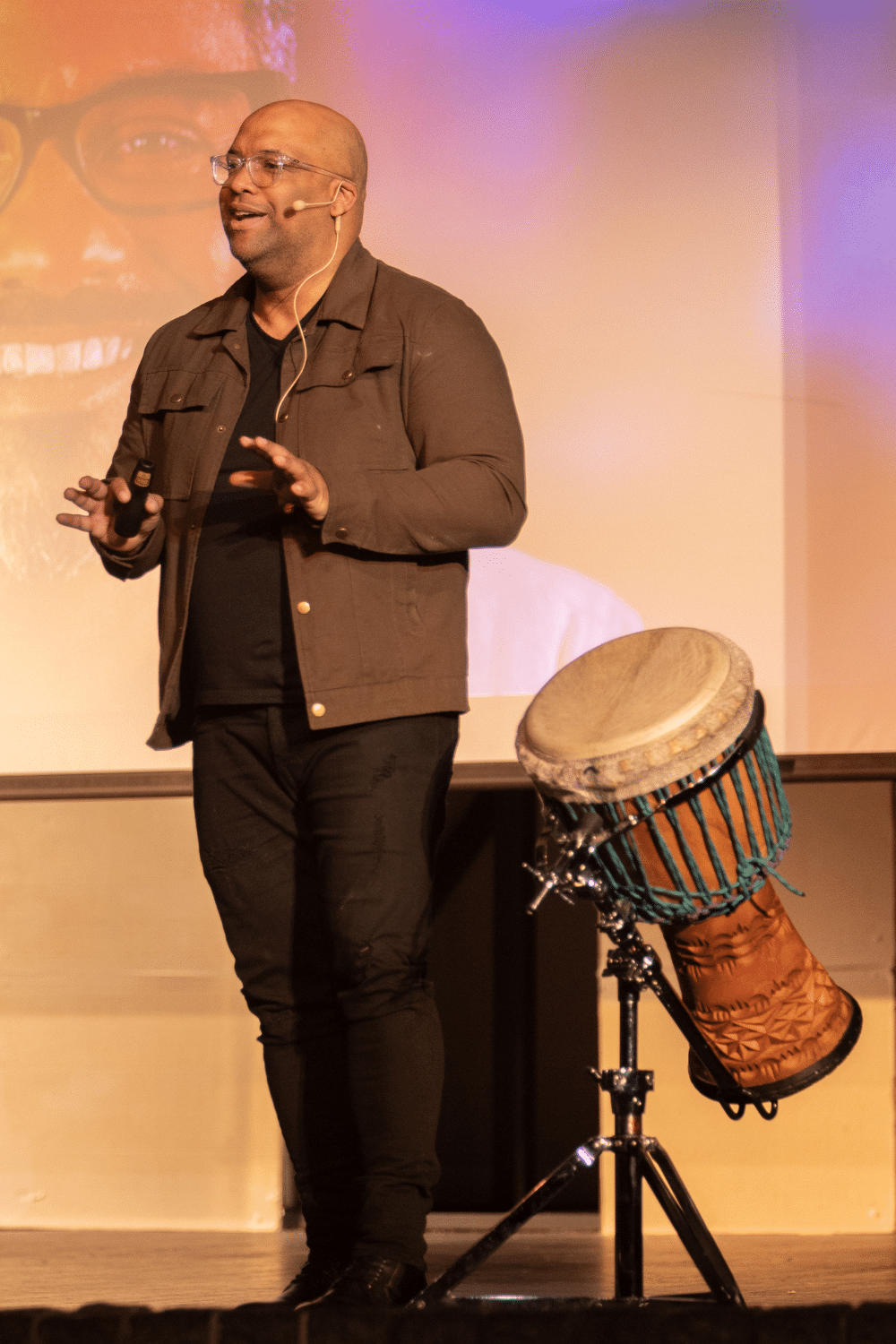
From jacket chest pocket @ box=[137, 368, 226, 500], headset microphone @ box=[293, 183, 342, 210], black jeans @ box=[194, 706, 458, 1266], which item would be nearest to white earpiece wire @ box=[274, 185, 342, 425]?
headset microphone @ box=[293, 183, 342, 210]

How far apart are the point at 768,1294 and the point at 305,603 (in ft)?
4.00

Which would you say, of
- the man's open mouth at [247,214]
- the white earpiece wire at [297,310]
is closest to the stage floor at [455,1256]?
the white earpiece wire at [297,310]

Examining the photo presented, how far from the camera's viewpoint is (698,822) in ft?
5.42

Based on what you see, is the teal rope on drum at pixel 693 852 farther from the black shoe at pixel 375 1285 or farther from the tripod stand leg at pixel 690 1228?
the black shoe at pixel 375 1285

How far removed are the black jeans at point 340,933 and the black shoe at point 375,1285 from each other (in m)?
0.02

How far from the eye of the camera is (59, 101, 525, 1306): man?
5.24ft

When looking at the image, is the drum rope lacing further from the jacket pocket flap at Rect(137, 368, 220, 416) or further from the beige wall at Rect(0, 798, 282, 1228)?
the beige wall at Rect(0, 798, 282, 1228)

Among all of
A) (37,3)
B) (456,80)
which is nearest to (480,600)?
(456,80)

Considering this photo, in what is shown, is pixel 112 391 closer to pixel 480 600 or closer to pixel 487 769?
pixel 480 600

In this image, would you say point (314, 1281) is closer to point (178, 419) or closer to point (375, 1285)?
point (375, 1285)

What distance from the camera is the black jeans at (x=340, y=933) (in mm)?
1574

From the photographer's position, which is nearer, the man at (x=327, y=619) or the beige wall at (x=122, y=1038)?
the man at (x=327, y=619)

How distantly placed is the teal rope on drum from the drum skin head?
1.4 inches

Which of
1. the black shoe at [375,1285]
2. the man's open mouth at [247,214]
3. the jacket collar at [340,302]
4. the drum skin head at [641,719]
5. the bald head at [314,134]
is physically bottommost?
the black shoe at [375,1285]
